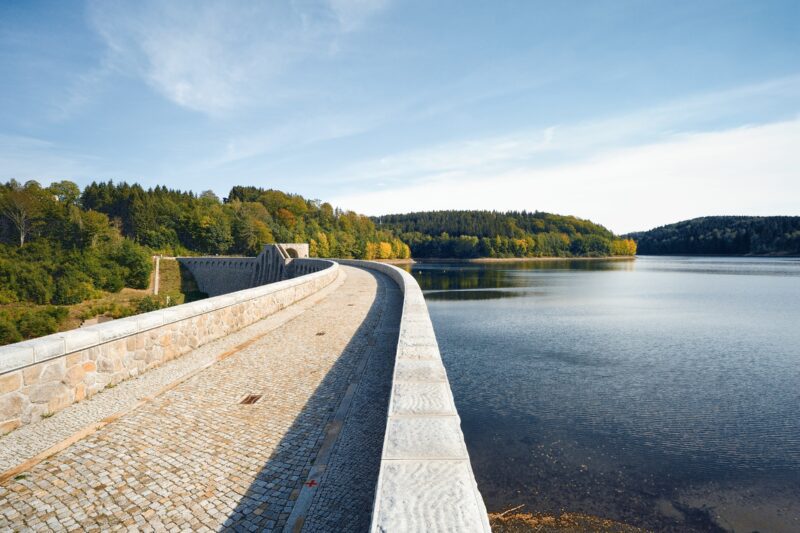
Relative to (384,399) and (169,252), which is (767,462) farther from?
(169,252)

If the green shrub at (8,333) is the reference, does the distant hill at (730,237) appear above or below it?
above

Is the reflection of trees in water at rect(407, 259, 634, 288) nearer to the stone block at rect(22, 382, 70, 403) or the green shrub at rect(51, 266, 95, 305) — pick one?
the stone block at rect(22, 382, 70, 403)

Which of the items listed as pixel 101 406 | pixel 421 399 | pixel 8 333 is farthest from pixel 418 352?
pixel 8 333

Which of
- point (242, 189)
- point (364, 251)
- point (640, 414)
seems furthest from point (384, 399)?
point (242, 189)

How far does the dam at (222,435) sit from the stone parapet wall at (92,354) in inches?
0.7

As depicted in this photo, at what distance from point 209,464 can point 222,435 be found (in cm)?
61

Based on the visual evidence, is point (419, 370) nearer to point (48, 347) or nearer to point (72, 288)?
point (48, 347)

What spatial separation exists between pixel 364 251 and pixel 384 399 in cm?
9351

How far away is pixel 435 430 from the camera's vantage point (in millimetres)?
3578

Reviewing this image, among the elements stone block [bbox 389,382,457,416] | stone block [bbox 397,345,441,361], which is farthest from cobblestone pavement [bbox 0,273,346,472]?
stone block [bbox 389,382,457,416]

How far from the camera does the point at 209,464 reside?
4.01m

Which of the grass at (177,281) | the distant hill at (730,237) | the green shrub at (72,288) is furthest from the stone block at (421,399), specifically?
the distant hill at (730,237)

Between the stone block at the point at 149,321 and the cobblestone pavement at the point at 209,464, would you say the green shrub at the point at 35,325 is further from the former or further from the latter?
the cobblestone pavement at the point at 209,464

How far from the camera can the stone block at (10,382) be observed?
454cm
